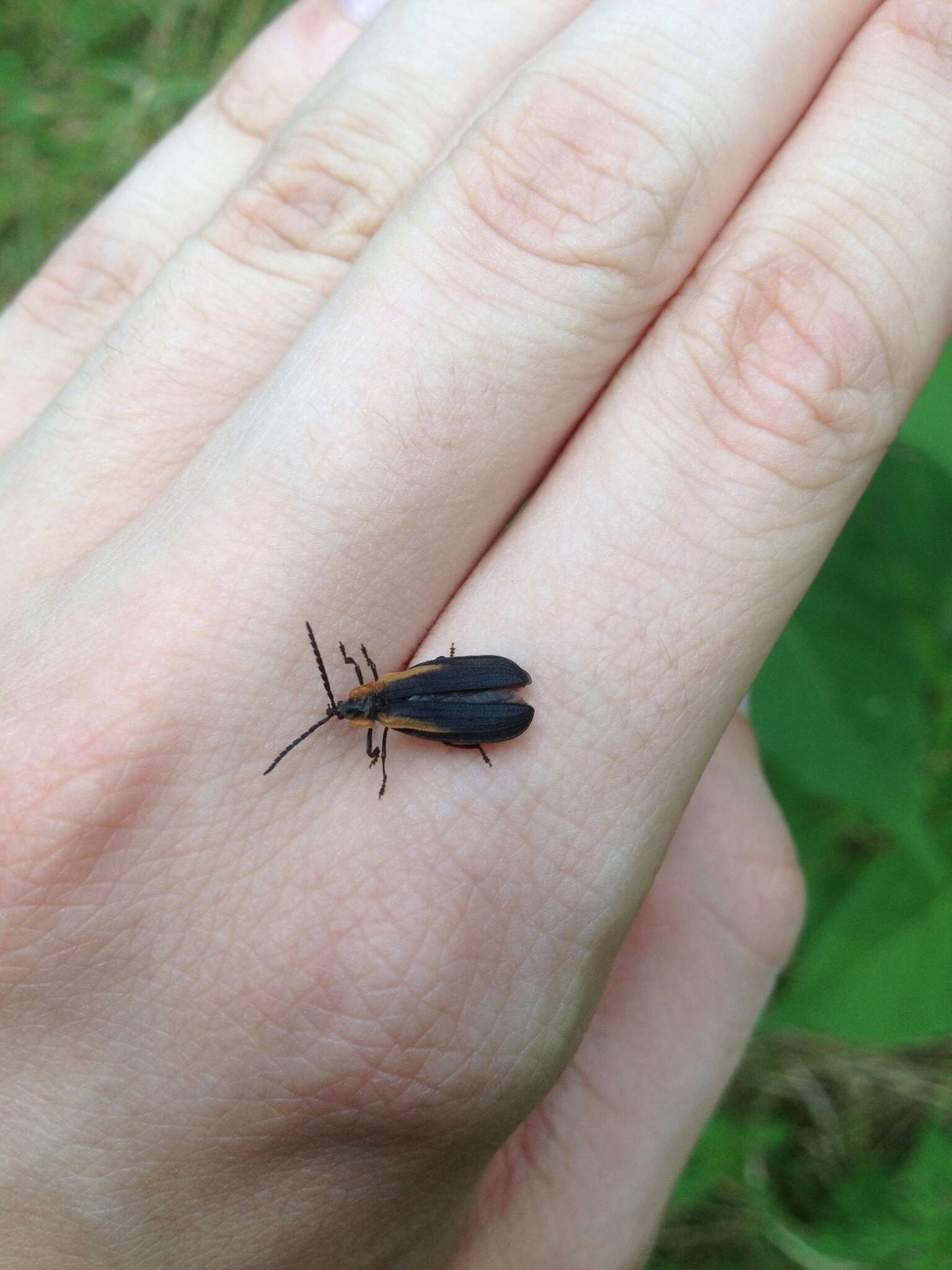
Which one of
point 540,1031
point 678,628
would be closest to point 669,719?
point 678,628

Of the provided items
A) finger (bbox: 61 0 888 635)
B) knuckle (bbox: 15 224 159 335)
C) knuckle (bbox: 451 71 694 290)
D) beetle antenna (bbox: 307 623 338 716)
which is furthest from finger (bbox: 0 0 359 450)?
beetle antenna (bbox: 307 623 338 716)

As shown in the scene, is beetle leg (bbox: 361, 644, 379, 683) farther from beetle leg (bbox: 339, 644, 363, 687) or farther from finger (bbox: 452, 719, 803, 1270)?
finger (bbox: 452, 719, 803, 1270)

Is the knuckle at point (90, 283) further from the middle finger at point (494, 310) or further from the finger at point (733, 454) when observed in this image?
the finger at point (733, 454)

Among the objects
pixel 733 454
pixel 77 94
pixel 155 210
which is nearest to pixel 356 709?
pixel 733 454

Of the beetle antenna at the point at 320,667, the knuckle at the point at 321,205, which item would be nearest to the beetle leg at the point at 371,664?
the beetle antenna at the point at 320,667

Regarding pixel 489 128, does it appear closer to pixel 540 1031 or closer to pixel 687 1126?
pixel 540 1031

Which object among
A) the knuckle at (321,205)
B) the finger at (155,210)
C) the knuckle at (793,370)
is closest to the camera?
the knuckle at (793,370)
